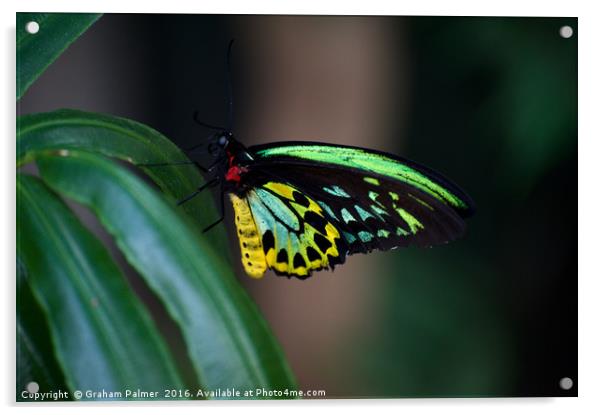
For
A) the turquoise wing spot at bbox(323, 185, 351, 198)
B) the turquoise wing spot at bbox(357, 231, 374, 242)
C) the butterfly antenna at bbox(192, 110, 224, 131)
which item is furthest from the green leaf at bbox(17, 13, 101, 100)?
the turquoise wing spot at bbox(357, 231, 374, 242)

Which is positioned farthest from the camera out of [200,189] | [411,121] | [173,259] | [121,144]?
[411,121]

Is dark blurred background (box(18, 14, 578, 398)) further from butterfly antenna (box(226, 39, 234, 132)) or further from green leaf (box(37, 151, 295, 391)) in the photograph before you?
green leaf (box(37, 151, 295, 391))

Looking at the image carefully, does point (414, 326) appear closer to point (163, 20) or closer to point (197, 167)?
point (197, 167)

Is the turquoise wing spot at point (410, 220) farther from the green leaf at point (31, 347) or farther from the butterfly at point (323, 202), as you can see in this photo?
the green leaf at point (31, 347)

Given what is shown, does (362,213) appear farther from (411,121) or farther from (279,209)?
(411,121)

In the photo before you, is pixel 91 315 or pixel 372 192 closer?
pixel 91 315

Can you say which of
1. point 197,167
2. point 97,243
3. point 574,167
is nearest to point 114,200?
point 97,243

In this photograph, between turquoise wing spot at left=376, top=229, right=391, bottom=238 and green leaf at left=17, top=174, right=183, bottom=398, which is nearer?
green leaf at left=17, top=174, right=183, bottom=398
